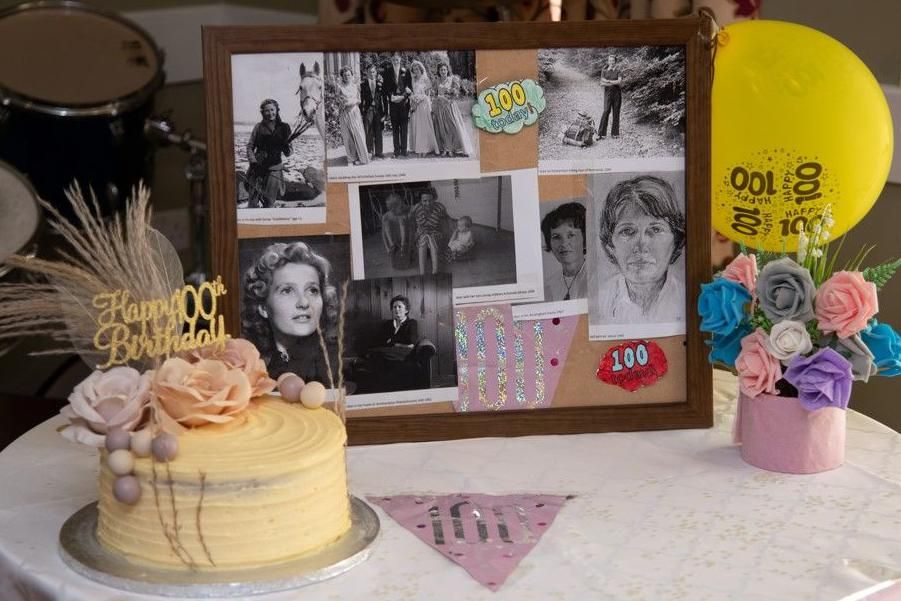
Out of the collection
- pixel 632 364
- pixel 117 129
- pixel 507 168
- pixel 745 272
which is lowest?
pixel 632 364

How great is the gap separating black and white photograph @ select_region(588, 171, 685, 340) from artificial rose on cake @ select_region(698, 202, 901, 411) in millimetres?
94

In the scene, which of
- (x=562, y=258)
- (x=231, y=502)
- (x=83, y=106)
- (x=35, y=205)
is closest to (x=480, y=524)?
(x=231, y=502)

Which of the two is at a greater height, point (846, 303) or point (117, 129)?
point (117, 129)

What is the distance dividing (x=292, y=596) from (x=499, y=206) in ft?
1.62

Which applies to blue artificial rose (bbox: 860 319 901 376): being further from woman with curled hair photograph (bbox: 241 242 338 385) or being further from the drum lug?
the drum lug

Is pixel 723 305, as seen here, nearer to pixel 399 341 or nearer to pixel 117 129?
pixel 399 341

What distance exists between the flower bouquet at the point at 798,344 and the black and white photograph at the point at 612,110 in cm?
16

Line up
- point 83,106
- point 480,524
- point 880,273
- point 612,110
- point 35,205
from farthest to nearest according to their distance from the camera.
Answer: point 83,106 → point 35,205 → point 612,110 → point 880,273 → point 480,524

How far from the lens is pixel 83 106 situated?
6.96ft

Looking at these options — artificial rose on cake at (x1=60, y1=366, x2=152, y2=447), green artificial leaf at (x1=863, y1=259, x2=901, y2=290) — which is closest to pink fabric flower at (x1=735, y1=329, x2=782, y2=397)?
green artificial leaf at (x1=863, y1=259, x2=901, y2=290)

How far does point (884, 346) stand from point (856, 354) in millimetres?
30

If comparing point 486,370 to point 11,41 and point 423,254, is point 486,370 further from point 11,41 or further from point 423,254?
point 11,41

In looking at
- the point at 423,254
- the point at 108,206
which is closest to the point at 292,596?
the point at 423,254

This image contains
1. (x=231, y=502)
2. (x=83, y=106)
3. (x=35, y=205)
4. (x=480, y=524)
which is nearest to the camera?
(x=231, y=502)
